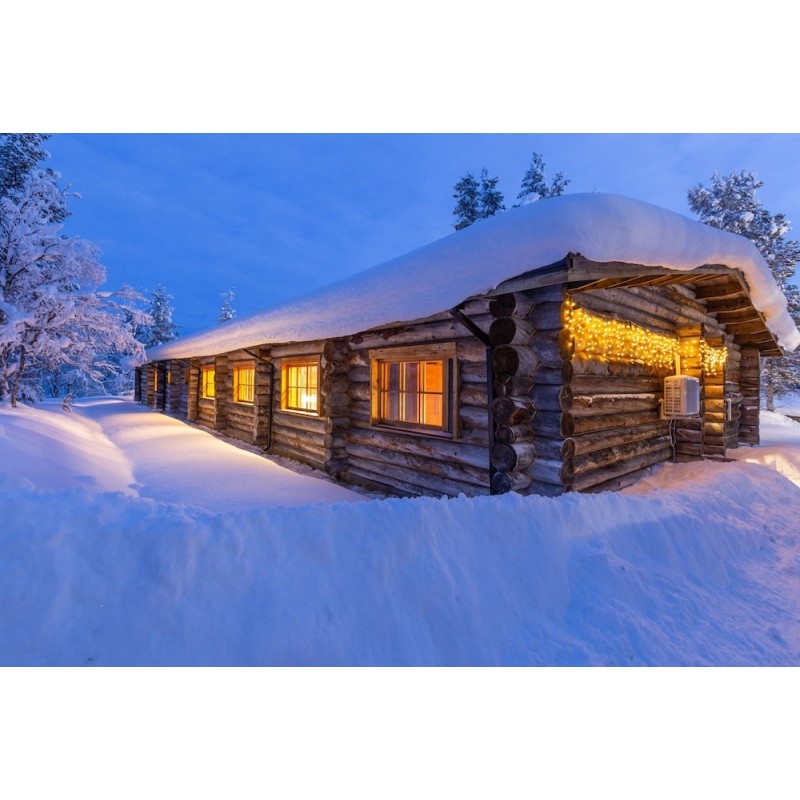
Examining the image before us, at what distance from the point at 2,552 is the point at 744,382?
15.2m

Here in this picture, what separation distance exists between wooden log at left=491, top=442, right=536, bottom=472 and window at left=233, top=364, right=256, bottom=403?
826 cm

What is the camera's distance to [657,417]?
6691 millimetres

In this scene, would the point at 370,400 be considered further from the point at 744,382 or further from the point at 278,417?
the point at 744,382

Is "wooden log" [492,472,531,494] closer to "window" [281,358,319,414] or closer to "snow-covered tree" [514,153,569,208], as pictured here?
"window" [281,358,319,414]

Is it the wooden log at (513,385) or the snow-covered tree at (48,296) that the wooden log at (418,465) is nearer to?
the wooden log at (513,385)

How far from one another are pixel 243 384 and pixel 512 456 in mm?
9224

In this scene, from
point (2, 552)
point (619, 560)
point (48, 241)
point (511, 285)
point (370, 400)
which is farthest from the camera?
point (48, 241)

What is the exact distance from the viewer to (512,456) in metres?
4.28

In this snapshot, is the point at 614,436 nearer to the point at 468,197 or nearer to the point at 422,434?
the point at 422,434

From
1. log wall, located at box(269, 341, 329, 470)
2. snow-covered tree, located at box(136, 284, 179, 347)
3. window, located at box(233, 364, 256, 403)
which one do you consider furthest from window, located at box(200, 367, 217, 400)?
snow-covered tree, located at box(136, 284, 179, 347)

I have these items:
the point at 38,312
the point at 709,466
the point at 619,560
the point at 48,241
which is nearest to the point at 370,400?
the point at 619,560

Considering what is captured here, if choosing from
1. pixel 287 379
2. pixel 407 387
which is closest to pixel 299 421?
pixel 287 379

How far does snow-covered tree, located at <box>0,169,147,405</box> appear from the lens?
8.16 meters

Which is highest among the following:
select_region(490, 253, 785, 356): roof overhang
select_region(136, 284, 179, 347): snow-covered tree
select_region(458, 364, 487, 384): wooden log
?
select_region(136, 284, 179, 347): snow-covered tree
